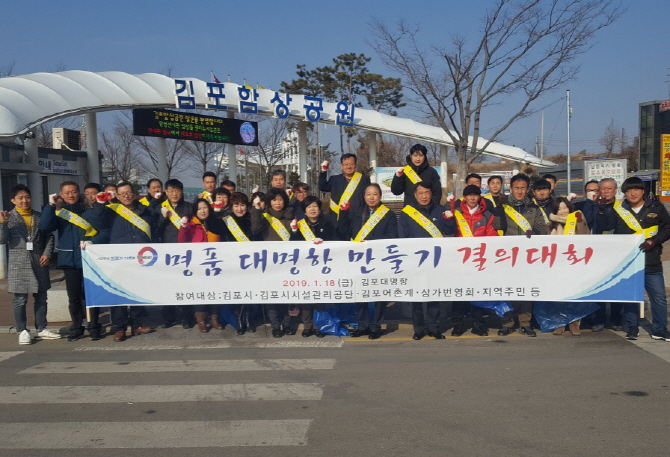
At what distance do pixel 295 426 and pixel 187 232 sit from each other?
12.4ft

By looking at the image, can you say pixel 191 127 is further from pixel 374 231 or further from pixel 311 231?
pixel 374 231

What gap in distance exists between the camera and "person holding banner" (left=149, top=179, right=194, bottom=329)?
7.73m

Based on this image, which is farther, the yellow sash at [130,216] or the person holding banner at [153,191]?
the person holding banner at [153,191]

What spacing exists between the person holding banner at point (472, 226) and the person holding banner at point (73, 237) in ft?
14.1

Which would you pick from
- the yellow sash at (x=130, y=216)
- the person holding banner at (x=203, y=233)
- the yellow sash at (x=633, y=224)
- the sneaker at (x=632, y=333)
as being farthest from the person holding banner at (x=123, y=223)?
the sneaker at (x=632, y=333)

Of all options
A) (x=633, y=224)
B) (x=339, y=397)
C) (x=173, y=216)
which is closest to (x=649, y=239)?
(x=633, y=224)

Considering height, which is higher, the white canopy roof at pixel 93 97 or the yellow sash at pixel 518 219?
the white canopy roof at pixel 93 97

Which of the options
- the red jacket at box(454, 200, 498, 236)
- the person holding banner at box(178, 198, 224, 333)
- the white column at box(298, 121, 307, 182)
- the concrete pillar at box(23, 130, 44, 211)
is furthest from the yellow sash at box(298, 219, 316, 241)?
the white column at box(298, 121, 307, 182)

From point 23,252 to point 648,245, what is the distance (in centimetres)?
724

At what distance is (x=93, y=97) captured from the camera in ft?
52.8

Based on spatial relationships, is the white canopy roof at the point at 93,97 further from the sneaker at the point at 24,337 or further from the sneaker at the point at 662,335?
the sneaker at the point at 662,335

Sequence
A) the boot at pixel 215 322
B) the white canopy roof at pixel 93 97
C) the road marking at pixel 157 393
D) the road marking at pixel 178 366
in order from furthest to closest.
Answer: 1. the white canopy roof at pixel 93 97
2. the boot at pixel 215 322
3. the road marking at pixel 178 366
4. the road marking at pixel 157 393

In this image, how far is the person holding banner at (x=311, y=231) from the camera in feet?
23.7

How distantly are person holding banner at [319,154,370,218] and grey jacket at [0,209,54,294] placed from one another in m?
3.60
